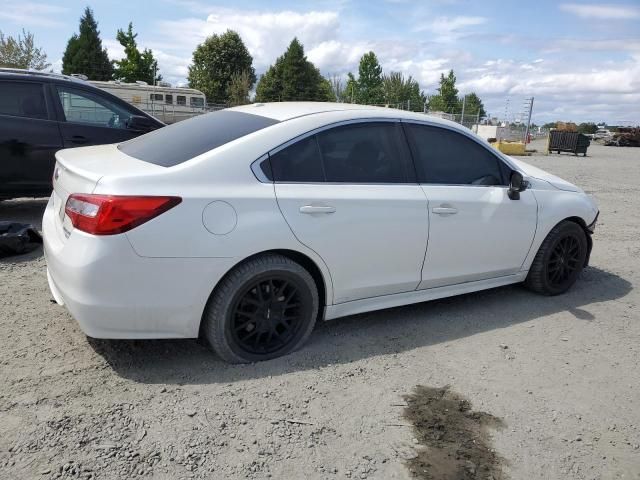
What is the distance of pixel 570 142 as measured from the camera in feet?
93.0

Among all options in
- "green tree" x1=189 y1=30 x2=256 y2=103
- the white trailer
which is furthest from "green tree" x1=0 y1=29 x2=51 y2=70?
"green tree" x1=189 y1=30 x2=256 y2=103

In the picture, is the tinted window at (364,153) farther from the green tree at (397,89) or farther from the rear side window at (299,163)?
the green tree at (397,89)

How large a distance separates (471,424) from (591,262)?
4.12 m

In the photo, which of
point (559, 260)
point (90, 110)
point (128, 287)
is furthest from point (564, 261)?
point (90, 110)

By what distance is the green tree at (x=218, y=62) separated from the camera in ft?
201

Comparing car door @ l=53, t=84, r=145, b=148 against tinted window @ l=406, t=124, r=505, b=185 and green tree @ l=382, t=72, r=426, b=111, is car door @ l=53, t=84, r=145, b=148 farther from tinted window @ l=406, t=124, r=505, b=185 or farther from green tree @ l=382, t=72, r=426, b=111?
green tree @ l=382, t=72, r=426, b=111

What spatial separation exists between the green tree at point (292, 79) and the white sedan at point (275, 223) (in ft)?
164

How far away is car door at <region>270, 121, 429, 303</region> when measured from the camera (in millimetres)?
3365

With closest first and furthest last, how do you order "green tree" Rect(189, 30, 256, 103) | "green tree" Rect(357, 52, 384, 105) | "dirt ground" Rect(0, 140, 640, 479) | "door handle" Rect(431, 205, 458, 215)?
Result: "dirt ground" Rect(0, 140, 640, 479) → "door handle" Rect(431, 205, 458, 215) → "green tree" Rect(357, 52, 384, 105) → "green tree" Rect(189, 30, 256, 103)

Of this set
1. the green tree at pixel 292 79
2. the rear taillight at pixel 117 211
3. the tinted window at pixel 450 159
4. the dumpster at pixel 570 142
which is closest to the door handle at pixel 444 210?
the tinted window at pixel 450 159

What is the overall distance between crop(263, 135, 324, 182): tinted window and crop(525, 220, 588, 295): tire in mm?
2406

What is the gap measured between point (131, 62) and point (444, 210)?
184 feet

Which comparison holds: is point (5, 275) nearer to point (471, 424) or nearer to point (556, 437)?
point (471, 424)

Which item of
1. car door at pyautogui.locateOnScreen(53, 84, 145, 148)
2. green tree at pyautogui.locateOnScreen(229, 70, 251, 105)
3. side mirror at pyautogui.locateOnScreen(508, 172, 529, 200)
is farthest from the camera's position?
green tree at pyautogui.locateOnScreen(229, 70, 251, 105)
